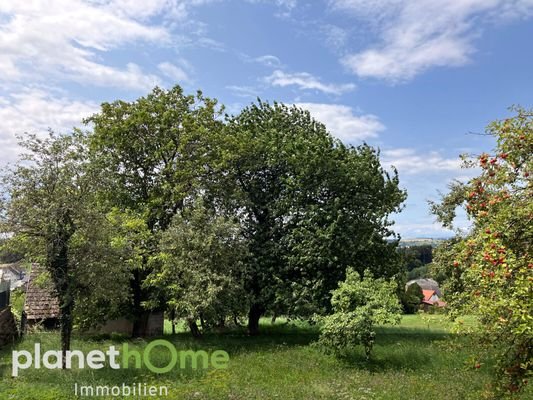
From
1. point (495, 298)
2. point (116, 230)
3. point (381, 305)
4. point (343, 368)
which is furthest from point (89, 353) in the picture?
point (495, 298)

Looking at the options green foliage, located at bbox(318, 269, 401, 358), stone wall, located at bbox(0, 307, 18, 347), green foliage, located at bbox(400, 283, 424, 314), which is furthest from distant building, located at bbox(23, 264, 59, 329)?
green foliage, located at bbox(400, 283, 424, 314)

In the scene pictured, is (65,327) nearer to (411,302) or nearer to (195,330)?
(195,330)

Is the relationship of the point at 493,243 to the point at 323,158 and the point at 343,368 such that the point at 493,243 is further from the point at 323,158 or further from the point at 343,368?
the point at 323,158

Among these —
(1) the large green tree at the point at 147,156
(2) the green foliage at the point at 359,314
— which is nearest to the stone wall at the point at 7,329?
(1) the large green tree at the point at 147,156

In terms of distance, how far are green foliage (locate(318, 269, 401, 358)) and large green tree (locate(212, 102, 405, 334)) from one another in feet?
12.4

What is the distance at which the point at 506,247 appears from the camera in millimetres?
7992

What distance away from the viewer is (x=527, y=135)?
770cm

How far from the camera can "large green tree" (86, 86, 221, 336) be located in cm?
2481

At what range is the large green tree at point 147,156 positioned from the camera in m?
24.8

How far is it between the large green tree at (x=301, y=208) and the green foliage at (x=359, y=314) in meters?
3.77

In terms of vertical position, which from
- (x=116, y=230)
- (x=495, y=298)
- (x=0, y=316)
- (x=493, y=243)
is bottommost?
(x=0, y=316)

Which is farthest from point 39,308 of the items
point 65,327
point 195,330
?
point 65,327

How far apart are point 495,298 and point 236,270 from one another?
16.6 meters

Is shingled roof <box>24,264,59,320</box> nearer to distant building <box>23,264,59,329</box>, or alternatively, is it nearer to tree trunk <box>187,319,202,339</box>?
distant building <box>23,264,59,329</box>
